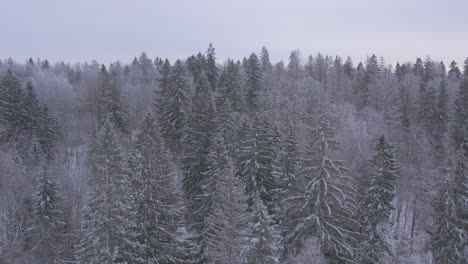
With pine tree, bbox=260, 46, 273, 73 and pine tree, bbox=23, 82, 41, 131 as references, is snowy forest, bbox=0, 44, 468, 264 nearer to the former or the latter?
pine tree, bbox=23, 82, 41, 131

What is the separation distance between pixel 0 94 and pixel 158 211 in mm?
37871

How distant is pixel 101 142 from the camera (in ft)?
75.1

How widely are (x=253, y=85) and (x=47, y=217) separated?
38551mm

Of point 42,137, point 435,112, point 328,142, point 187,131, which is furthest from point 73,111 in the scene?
point 435,112

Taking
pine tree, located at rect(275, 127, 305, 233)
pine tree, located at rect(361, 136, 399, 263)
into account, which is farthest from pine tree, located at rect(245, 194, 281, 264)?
pine tree, located at rect(361, 136, 399, 263)

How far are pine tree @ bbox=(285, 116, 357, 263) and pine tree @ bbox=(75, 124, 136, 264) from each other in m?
11.4

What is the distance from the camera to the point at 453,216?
2733cm

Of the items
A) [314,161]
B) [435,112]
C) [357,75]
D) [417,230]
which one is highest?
[357,75]

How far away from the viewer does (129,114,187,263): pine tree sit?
22.4m

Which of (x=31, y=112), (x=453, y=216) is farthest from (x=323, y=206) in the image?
(x=31, y=112)

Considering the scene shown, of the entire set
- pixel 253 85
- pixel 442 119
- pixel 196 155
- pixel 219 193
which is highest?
pixel 253 85

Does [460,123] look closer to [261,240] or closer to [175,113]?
[175,113]

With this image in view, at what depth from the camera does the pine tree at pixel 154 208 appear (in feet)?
73.6

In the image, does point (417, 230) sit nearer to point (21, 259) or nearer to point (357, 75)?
point (21, 259)
